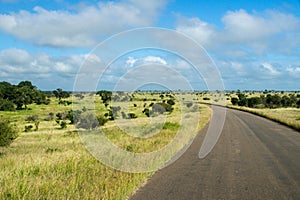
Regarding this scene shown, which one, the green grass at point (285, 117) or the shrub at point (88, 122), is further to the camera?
the shrub at point (88, 122)

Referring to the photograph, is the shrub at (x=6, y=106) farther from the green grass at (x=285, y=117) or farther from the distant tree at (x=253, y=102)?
the distant tree at (x=253, y=102)

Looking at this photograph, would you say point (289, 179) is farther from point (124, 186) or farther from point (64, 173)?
point (64, 173)

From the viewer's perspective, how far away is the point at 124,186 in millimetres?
7688

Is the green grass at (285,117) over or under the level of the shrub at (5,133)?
over

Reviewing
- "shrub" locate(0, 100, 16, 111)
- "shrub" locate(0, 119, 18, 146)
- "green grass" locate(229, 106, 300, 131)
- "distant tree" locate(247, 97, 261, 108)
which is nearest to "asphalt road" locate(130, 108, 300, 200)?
"shrub" locate(0, 119, 18, 146)

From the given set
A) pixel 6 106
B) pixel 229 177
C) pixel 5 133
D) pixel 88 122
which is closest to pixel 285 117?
pixel 88 122

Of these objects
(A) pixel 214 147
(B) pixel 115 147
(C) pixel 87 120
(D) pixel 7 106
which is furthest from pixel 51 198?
(D) pixel 7 106

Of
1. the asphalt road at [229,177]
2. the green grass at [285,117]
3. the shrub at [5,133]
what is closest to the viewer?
the asphalt road at [229,177]

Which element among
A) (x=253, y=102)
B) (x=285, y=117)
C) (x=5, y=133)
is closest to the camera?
(x=5, y=133)

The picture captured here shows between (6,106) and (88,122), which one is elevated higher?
(6,106)

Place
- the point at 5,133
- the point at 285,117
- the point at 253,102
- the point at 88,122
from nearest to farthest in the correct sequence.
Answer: the point at 5,133 < the point at 88,122 < the point at 285,117 < the point at 253,102

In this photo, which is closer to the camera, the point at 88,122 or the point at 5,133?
the point at 5,133

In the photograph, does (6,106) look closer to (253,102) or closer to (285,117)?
(285,117)

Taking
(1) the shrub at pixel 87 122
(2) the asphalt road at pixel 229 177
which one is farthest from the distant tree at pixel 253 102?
(2) the asphalt road at pixel 229 177
